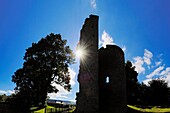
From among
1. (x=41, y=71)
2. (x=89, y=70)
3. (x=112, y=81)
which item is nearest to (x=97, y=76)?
(x=89, y=70)

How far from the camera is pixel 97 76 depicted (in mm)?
16156

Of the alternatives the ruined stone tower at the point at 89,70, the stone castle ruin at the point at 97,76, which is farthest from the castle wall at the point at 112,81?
the ruined stone tower at the point at 89,70

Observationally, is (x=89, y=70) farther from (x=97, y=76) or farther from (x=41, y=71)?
(x=41, y=71)

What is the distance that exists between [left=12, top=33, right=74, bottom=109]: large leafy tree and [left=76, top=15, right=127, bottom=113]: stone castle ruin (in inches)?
430

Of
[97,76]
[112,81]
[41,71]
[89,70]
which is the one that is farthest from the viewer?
[41,71]

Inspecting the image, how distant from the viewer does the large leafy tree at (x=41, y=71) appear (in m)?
25.9

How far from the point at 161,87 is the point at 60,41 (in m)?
26.3

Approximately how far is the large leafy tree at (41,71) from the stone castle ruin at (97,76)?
430 inches

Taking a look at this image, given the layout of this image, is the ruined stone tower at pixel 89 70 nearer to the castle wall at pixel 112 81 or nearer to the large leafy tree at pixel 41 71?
the castle wall at pixel 112 81

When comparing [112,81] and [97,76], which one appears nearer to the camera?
[97,76]

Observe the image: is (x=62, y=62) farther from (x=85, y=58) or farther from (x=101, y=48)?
(x=85, y=58)

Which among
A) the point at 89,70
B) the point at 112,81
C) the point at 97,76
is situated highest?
the point at 89,70

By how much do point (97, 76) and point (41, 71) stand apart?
13.5 meters

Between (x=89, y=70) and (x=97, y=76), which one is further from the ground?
(x=89, y=70)
